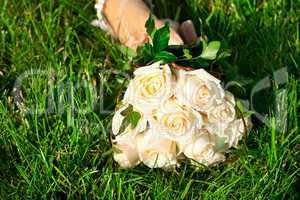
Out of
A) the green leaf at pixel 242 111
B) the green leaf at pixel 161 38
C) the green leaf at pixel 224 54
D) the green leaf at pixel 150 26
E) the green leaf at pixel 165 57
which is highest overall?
the green leaf at pixel 150 26

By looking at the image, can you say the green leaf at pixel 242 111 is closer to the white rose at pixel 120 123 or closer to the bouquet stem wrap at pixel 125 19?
the white rose at pixel 120 123

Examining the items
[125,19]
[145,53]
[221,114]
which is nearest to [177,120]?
[221,114]

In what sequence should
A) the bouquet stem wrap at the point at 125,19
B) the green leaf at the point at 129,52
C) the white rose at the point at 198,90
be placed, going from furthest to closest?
the bouquet stem wrap at the point at 125,19 < the green leaf at the point at 129,52 < the white rose at the point at 198,90

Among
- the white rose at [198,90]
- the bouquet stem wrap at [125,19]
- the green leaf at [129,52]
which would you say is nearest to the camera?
the white rose at [198,90]

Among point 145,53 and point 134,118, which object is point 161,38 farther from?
point 134,118

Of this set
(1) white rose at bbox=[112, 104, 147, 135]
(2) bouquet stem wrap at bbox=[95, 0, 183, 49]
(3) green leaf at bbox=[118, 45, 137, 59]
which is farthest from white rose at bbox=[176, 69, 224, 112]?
(2) bouquet stem wrap at bbox=[95, 0, 183, 49]

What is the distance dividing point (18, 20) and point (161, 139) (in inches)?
30.9

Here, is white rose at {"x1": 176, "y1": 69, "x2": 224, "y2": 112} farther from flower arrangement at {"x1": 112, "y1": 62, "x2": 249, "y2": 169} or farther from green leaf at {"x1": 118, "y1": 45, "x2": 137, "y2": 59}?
green leaf at {"x1": 118, "y1": 45, "x2": 137, "y2": 59}

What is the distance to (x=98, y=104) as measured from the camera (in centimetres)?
185

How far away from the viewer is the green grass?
166 centimetres

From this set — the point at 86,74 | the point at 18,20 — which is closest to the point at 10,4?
the point at 18,20

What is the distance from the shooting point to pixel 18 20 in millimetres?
2178

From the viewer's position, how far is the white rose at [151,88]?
1593 millimetres

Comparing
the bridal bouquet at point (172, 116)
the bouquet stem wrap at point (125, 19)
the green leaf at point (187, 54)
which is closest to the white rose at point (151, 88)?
the bridal bouquet at point (172, 116)
